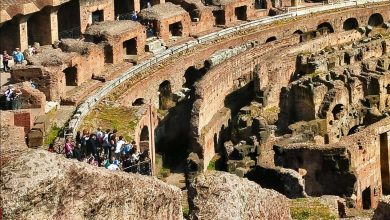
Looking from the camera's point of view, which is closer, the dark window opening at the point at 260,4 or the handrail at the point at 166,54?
the handrail at the point at 166,54

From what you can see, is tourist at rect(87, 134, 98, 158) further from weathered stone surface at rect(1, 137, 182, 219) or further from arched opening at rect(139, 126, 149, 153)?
weathered stone surface at rect(1, 137, 182, 219)

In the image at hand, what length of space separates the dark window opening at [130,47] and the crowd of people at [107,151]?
10.8 m

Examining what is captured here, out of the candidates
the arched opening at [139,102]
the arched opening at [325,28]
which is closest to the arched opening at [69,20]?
the arched opening at [139,102]

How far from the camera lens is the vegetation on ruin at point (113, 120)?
25516mm

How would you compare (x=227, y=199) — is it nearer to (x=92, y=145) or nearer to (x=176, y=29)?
(x=92, y=145)

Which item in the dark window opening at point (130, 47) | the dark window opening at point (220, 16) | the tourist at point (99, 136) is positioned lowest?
the tourist at point (99, 136)

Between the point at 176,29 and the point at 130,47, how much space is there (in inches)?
149

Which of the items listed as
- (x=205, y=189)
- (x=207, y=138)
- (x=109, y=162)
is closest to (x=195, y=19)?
(x=207, y=138)

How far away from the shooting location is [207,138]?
1150 inches

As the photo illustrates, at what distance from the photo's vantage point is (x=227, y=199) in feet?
42.0

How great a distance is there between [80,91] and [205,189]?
54.8ft

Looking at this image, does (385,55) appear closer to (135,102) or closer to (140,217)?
(135,102)

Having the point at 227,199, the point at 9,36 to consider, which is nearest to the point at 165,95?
the point at 9,36

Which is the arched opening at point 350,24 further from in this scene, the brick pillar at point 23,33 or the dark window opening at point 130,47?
the brick pillar at point 23,33
